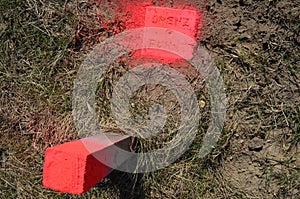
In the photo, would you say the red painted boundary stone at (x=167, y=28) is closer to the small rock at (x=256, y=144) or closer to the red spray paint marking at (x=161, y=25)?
the red spray paint marking at (x=161, y=25)

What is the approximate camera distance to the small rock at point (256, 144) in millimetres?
2346

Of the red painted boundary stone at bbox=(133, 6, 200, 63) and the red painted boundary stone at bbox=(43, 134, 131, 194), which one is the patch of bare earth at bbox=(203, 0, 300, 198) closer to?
the red painted boundary stone at bbox=(133, 6, 200, 63)

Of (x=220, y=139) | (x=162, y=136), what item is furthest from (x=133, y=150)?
(x=220, y=139)

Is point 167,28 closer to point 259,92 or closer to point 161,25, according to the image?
point 161,25

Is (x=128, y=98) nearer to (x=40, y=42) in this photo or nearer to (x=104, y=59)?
(x=104, y=59)

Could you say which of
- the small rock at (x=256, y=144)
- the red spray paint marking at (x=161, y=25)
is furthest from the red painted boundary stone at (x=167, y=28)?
the small rock at (x=256, y=144)

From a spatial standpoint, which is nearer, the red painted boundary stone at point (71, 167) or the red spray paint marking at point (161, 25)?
the red painted boundary stone at point (71, 167)

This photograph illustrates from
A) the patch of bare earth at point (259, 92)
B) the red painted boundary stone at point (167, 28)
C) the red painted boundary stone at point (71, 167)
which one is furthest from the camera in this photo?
the red painted boundary stone at point (167, 28)

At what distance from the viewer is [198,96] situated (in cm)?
238

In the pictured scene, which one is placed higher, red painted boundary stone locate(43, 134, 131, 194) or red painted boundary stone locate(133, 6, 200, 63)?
red painted boundary stone locate(133, 6, 200, 63)

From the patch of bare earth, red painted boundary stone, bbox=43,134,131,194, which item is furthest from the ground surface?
red painted boundary stone, bbox=43,134,131,194

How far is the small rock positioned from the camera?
2346 millimetres

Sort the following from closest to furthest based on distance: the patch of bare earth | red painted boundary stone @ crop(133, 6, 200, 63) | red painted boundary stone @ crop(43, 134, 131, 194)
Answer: red painted boundary stone @ crop(43, 134, 131, 194) → the patch of bare earth → red painted boundary stone @ crop(133, 6, 200, 63)

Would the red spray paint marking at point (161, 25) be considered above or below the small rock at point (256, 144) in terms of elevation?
above
